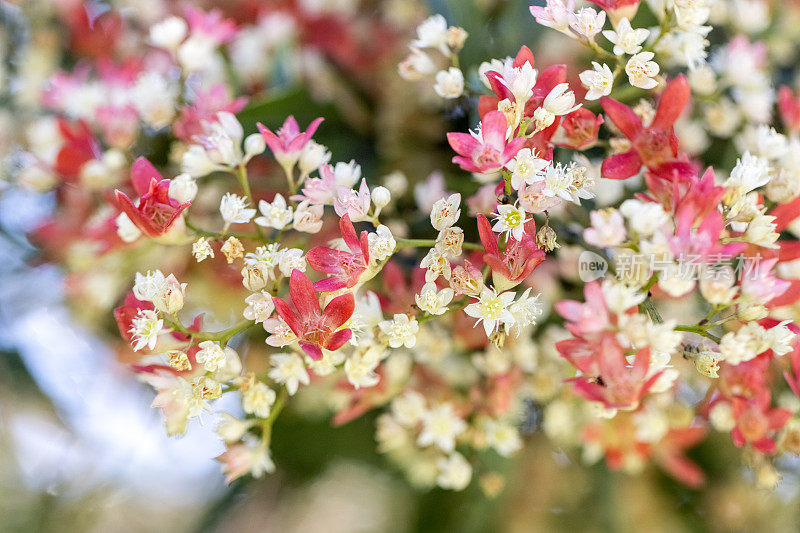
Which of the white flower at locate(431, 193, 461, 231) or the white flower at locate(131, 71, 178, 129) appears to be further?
the white flower at locate(131, 71, 178, 129)

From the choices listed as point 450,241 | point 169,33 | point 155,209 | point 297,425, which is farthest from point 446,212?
point 297,425

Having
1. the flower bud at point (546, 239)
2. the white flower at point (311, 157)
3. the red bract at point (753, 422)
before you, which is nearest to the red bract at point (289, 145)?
the white flower at point (311, 157)

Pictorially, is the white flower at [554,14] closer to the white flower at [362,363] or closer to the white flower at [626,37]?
the white flower at [626,37]

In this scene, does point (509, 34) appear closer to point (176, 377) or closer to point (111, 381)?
point (176, 377)

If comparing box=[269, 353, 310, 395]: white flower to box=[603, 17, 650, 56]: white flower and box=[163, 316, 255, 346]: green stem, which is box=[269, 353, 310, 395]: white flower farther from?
box=[603, 17, 650, 56]: white flower

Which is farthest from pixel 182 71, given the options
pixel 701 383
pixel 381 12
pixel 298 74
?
pixel 701 383

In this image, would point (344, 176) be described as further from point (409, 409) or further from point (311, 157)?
point (409, 409)

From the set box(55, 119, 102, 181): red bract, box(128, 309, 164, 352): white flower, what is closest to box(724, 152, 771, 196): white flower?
box(128, 309, 164, 352): white flower
